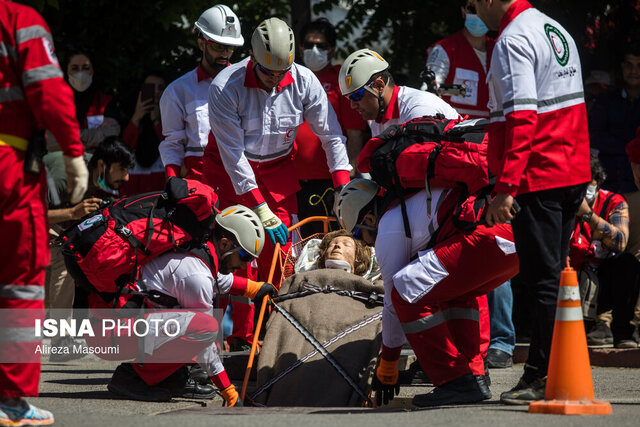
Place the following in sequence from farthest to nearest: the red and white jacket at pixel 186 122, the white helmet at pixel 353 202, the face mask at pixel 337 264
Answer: the red and white jacket at pixel 186 122
the face mask at pixel 337 264
the white helmet at pixel 353 202

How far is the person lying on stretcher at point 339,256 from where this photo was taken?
25.5ft

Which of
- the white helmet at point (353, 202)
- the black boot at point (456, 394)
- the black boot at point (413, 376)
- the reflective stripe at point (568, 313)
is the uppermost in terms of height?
the white helmet at point (353, 202)

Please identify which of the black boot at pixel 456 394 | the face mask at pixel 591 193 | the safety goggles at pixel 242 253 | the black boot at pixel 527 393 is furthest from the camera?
the face mask at pixel 591 193

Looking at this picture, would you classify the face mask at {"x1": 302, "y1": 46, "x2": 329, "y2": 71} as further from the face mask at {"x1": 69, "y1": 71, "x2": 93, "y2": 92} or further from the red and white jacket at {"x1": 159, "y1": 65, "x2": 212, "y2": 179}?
the face mask at {"x1": 69, "y1": 71, "x2": 93, "y2": 92}

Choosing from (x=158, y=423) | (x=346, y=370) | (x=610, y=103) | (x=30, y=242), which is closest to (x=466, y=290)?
(x=346, y=370)

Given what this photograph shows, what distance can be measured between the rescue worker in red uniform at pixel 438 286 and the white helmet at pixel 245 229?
0.85 meters

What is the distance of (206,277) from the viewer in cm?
645

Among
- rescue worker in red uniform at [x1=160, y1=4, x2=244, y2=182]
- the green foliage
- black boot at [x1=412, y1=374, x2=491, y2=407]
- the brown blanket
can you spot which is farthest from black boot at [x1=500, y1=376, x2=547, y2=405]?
the green foliage

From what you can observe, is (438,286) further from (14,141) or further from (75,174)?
(14,141)

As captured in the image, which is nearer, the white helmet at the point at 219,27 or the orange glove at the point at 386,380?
the orange glove at the point at 386,380

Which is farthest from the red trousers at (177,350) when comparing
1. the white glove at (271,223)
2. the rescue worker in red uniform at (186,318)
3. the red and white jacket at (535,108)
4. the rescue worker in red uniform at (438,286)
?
the red and white jacket at (535,108)

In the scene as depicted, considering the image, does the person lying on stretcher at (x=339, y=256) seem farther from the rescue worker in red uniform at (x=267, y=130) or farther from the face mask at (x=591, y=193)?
the face mask at (x=591, y=193)

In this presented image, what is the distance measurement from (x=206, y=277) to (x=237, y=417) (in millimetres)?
1666

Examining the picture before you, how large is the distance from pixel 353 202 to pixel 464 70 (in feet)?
8.28
